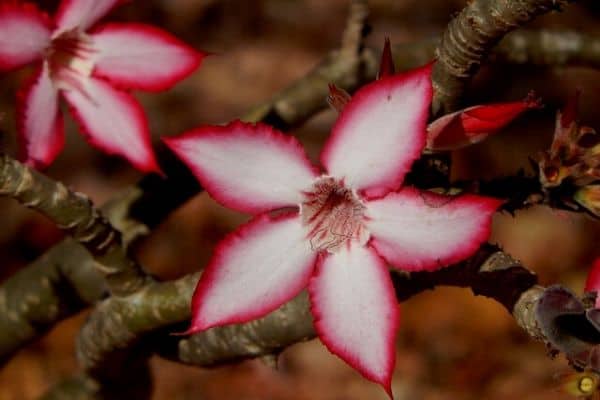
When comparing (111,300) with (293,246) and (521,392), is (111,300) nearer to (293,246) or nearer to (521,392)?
(293,246)

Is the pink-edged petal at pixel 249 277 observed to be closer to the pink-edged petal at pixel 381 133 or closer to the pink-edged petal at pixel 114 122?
the pink-edged petal at pixel 381 133

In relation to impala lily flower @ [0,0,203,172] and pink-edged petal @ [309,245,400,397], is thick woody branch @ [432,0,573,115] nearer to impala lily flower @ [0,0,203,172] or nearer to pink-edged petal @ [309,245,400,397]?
pink-edged petal @ [309,245,400,397]

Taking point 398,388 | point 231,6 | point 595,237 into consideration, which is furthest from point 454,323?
point 231,6

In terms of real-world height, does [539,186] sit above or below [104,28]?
below

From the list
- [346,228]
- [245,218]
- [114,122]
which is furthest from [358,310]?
[245,218]

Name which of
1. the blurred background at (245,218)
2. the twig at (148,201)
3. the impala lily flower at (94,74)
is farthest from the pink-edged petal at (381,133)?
the blurred background at (245,218)

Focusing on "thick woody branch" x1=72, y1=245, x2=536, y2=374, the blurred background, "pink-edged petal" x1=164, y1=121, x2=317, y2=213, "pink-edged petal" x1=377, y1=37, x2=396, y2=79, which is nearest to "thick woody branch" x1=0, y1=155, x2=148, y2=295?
"thick woody branch" x1=72, y1=245, x2=536, y2=374
